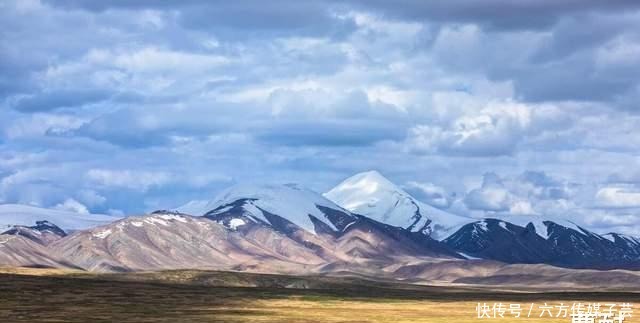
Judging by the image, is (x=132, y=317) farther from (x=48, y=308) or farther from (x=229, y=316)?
(x=48, y=308)

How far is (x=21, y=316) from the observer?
16400cm

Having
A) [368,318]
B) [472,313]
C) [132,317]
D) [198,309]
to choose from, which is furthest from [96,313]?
[472,313]

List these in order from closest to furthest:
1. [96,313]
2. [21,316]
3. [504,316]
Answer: [21,316], [96,313], [504,316]

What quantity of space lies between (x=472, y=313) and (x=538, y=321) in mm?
28779

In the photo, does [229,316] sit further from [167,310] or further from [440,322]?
[440,322]

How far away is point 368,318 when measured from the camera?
173875mm

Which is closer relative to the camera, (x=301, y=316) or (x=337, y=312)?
(x=301, y=316)

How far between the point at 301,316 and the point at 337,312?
60.8 ft

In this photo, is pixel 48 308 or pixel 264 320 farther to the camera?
pixel 48 308

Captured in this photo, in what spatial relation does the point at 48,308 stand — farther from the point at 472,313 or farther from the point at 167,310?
the point at 472,313

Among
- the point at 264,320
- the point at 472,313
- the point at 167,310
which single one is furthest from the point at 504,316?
the point at 167,310

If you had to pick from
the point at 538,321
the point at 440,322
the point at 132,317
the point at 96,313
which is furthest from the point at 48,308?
the point at 538,321

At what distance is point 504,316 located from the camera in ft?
618

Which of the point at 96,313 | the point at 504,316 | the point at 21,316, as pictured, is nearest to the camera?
the point at 21,316
